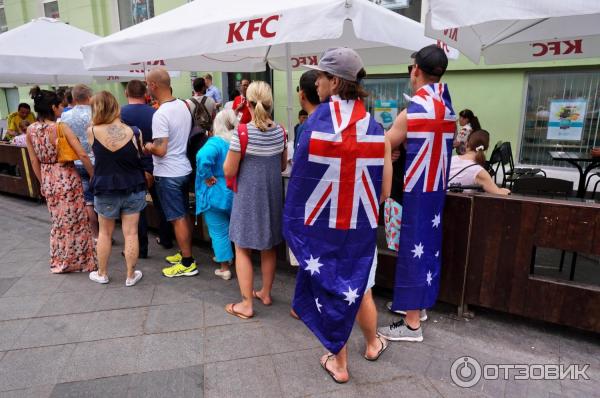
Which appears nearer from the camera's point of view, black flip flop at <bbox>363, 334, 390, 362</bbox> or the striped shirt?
black flip flop at <bbox>363, 334, 390, 362</bbox>

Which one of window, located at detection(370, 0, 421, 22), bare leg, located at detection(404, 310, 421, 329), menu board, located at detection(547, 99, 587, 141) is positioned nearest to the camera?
bare leg, located at detection(404, 310, 421, 329)

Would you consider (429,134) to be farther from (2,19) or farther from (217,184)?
(2,19)

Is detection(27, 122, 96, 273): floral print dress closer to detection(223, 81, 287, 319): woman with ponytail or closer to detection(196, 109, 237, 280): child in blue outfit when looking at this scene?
detection(196, 109, 237, 280): child in blue outfit

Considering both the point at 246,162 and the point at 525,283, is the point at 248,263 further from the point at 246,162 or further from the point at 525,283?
the point at 525,283

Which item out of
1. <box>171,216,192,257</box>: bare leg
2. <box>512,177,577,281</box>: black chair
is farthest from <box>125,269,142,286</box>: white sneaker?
<box>512,177,577,281</box>: black chair

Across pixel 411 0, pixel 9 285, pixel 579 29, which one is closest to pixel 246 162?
pixel 9 285

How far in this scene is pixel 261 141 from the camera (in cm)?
307

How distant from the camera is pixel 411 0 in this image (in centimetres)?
855

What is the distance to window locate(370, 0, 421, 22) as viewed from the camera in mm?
8531

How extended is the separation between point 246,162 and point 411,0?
7.14 m

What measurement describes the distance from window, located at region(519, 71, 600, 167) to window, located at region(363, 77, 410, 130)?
2.40 meters

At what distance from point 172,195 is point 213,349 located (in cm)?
168

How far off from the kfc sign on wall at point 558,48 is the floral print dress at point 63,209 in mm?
4969

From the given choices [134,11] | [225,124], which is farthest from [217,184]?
[134,11]
